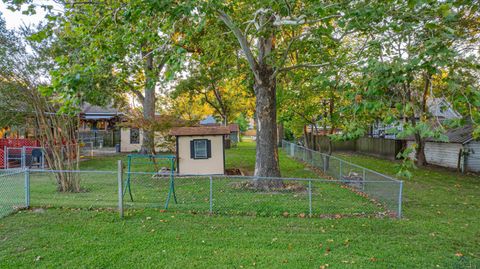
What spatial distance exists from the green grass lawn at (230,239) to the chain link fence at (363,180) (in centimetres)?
55

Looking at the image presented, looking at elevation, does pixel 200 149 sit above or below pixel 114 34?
below

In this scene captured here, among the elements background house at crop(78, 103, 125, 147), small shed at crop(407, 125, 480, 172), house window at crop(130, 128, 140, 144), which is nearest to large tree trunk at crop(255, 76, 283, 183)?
small shed at crop(407, 125, 480, 172)

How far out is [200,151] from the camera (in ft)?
43.8

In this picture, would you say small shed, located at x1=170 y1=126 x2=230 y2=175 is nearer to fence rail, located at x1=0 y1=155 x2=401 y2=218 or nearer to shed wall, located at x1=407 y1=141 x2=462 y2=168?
fence rail, located at x1=0 y1=155 x2=401 y2=218

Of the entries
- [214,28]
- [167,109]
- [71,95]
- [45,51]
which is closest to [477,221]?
[71,95]

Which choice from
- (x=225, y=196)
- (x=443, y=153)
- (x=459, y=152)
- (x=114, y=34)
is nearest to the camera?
(x=114, y=34)

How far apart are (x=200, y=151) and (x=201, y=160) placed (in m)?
0.38

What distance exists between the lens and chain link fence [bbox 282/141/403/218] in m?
7.68

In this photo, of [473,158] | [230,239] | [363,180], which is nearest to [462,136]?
[473,158]

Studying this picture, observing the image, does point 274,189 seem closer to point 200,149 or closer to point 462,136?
point 200,149

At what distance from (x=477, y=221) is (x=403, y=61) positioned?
5.52m

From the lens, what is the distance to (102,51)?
234 inches

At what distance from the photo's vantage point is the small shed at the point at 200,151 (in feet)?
43.5

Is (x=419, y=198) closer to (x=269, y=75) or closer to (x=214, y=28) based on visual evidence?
(x=269, y=75)
